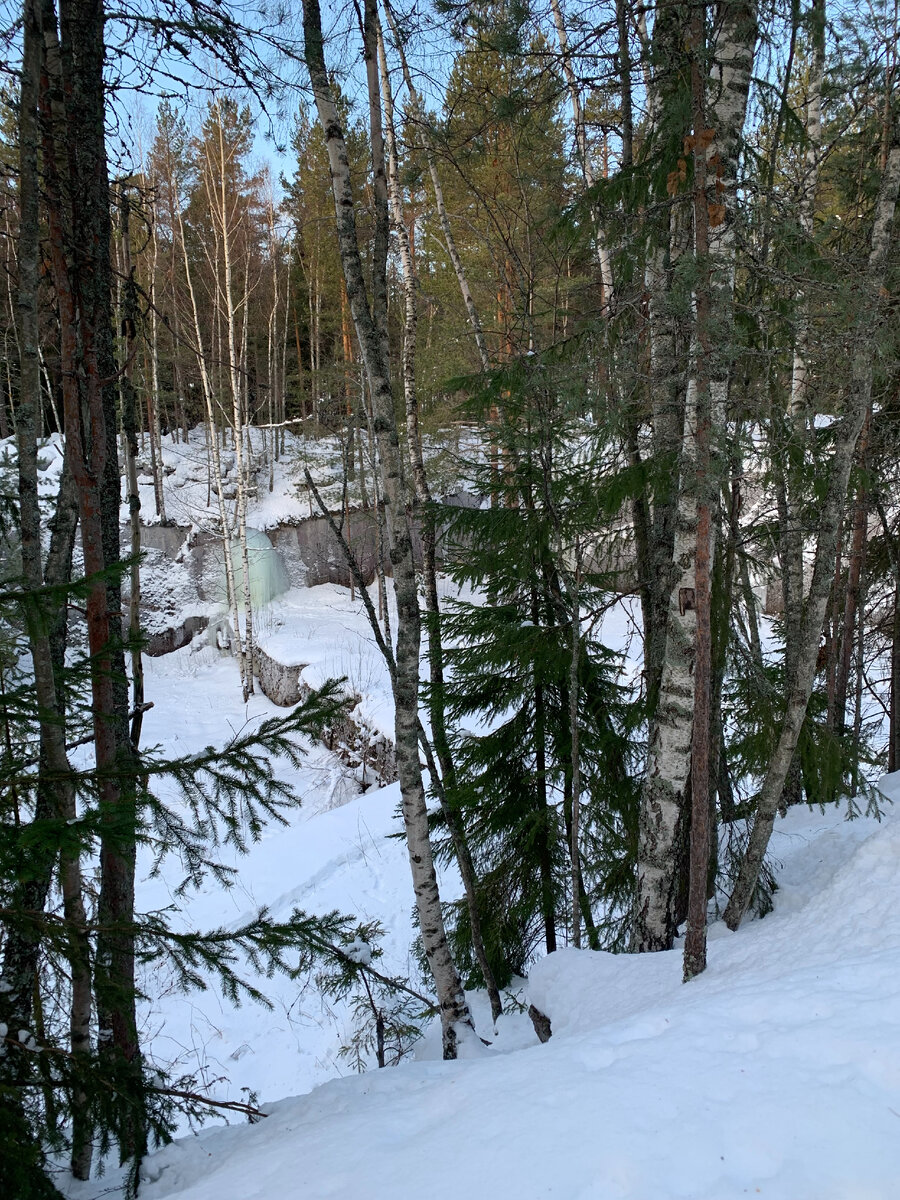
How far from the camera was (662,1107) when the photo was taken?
6.75 ft

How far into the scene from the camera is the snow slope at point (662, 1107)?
72.2 inches

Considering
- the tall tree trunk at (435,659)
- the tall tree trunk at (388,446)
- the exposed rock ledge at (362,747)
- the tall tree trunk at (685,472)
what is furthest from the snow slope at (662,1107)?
the exposed rock ledge at (362,747)

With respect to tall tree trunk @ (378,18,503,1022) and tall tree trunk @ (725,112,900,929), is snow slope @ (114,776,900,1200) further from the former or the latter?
tall tree trunk @ (378,18,503,1022)

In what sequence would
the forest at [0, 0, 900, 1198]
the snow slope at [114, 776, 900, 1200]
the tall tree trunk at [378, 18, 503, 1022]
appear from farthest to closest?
the tall tree trunk at [378, 18, 503, 1022]
the forest at [0, 0, 900, 1198]
the snow slope at [114, 776, 900, 1200]

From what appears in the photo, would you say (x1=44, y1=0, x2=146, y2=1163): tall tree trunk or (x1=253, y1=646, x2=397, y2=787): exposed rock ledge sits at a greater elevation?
(x1=44, y1=0, x2=146, y2=1163): tall tree trunk

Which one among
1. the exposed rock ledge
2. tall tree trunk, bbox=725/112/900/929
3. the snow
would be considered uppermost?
tall tree trunk, bbox=725/112/900/929

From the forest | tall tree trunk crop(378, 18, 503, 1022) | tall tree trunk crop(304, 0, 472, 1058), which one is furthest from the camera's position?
tall tree trunk crop(378, 18, 503, 1022)

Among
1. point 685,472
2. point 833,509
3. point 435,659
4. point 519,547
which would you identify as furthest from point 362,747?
point 833,509

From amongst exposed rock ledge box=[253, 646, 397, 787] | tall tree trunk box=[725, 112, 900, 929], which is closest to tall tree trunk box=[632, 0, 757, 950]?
tall tree trunk box=[725, 112, 900, 929]

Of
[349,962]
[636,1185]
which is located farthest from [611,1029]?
[349,962]

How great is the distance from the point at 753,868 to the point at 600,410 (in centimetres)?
261

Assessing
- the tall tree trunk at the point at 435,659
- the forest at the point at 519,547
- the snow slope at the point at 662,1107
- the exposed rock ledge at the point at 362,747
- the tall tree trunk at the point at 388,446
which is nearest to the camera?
the snow slope at the point at 662,1107

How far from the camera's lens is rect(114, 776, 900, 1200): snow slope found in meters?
1.83

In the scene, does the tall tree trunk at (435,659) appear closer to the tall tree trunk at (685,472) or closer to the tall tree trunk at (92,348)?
the tall tree trunk at (685,472)
